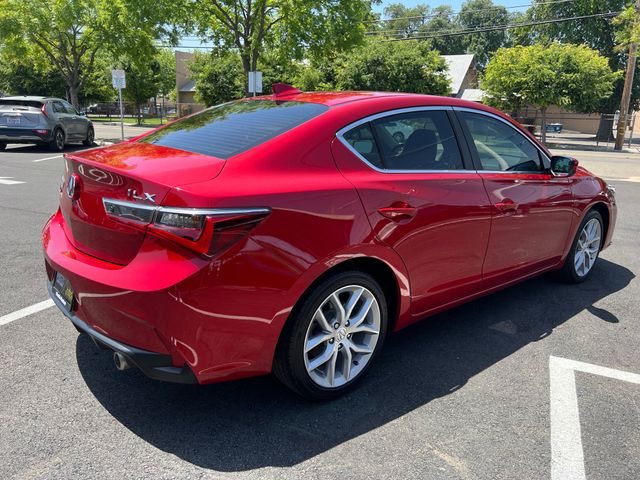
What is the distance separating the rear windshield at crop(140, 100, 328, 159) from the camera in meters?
2.87

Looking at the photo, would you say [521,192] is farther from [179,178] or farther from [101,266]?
[101,266]

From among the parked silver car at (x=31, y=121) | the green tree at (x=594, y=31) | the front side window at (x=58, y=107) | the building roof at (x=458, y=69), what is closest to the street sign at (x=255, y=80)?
the front side window at (x=58, y=107)

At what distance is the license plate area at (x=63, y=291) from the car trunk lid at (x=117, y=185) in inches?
8.1

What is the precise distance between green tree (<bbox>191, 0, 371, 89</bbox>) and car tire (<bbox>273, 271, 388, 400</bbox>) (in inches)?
737

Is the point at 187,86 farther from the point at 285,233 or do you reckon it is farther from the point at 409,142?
the point at 285,233

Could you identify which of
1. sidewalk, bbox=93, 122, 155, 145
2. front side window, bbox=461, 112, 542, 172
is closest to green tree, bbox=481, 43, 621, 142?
sidewalk, bbox=93, 122, 155, 145

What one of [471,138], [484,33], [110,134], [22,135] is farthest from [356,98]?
[484,33]

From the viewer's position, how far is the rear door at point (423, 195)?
2961 mm

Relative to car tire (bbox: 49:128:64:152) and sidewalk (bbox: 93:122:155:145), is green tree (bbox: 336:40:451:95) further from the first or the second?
car tire (bbox: 49:128:64:152)

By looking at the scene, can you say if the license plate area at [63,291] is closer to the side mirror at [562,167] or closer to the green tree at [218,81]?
the side mirror at [562,167]

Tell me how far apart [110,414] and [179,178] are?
1302 millimetres

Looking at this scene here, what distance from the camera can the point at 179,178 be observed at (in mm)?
2447

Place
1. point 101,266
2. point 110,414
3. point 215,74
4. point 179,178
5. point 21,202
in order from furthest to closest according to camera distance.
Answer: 1. point 215,74
2. point 21,202
3. point 110,414
4. point 101,266
5. point 179,178

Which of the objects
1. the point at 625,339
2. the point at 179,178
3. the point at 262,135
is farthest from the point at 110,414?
the point at 625,339
